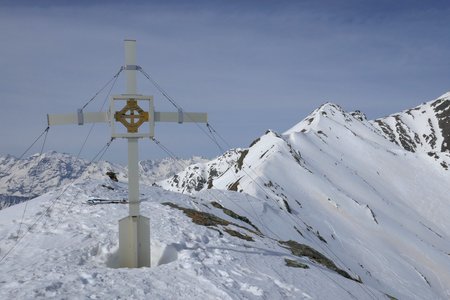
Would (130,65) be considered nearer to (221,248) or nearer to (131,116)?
(131,116)

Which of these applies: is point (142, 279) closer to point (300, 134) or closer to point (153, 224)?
point (153, 224)

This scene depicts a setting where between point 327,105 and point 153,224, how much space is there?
162 m

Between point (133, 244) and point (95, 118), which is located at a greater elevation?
point (95, 118)

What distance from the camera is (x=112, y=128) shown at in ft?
43.1

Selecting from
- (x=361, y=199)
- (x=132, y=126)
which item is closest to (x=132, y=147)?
(x=132, y=126)

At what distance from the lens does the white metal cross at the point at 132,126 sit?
13141mm

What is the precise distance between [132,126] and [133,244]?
4.06m

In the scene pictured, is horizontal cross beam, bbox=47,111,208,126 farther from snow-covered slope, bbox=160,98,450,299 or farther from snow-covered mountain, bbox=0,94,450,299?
snow-covered slope, bbox=160,98,450,299

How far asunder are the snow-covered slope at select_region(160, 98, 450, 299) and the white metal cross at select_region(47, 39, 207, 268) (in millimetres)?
19697

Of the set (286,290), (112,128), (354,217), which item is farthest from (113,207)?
(354,217)

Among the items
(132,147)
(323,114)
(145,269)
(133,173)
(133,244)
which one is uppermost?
(132,147)

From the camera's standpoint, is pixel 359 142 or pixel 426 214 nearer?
pixel 426 214

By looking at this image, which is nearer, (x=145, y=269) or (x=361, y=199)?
(x=145, y=269)

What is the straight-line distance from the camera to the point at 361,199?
84812 millimetres
